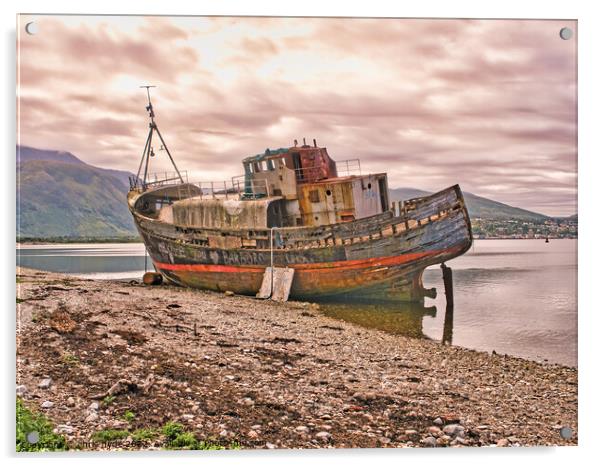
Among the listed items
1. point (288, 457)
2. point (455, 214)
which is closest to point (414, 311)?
point (455, 214)

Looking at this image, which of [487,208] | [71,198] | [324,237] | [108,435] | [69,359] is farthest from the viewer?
[324,237]

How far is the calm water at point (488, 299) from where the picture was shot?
799 centimetres

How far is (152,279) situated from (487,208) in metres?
9.91

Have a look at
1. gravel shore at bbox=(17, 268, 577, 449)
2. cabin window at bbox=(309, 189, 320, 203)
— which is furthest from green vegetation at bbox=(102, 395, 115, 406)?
cabin window at bbox=(309, 189, 320, 203)

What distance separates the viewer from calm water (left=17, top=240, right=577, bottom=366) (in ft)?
26.2

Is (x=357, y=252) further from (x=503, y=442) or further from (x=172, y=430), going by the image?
(x=172, y=430)

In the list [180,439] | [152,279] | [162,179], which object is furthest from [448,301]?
[152,279]

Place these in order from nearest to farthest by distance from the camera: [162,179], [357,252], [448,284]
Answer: [162,179] < [448,284] < [357,252]

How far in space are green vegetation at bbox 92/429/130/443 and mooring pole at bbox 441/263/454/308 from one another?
8023mm

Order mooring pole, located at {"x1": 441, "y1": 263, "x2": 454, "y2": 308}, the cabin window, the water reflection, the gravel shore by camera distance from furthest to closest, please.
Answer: the cabin window, mooring pole, located at {"x1": 441, "y1": 263, "x2": 454, "y2": 308}, the water reflection, the gravel shore

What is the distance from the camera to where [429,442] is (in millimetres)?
6695

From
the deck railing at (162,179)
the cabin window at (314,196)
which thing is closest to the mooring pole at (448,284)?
the cabin window at (314,196)

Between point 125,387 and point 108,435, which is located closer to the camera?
point 108,435

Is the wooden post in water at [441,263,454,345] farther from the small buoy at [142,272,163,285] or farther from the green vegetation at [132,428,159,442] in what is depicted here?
the small buoy at [142,272,163,285]
